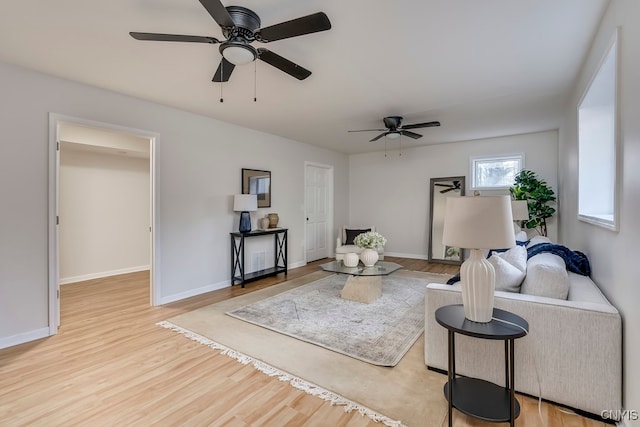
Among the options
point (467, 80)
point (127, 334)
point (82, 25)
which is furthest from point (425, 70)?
point (127, 334)

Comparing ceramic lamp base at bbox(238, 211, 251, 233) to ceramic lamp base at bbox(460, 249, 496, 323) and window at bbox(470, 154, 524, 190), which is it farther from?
window at bbox(470, 154, 524, 190)

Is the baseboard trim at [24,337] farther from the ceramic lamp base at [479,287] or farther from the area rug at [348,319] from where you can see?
the ceramic lamp base at [479,287]

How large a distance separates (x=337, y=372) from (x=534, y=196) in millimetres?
4424

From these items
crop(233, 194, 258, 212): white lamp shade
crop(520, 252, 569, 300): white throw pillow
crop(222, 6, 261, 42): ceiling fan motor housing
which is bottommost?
crop(520, 252, 569, 300): white throw pillow

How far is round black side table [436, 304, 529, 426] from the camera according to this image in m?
1.55

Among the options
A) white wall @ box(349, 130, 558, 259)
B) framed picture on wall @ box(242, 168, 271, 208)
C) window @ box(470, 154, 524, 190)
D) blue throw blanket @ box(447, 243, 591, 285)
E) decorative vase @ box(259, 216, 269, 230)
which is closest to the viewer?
blue throw blanket @ box(447, 243, 591, 285)

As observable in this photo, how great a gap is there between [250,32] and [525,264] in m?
2.59

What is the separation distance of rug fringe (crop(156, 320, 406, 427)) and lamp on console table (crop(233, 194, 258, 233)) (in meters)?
1.91

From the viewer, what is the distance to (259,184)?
5.04m

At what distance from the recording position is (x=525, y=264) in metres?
2.33

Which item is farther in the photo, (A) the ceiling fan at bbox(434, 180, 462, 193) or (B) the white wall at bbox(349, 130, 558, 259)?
(A) the ceiling fan at bbox(434, 180, 462, 193)

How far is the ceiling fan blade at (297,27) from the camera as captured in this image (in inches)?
64.7

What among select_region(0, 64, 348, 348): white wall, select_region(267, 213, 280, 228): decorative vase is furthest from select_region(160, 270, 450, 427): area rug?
select_region(267, 213, 280, 228): decorative vase

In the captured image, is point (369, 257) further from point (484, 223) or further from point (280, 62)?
point (280, 62)
